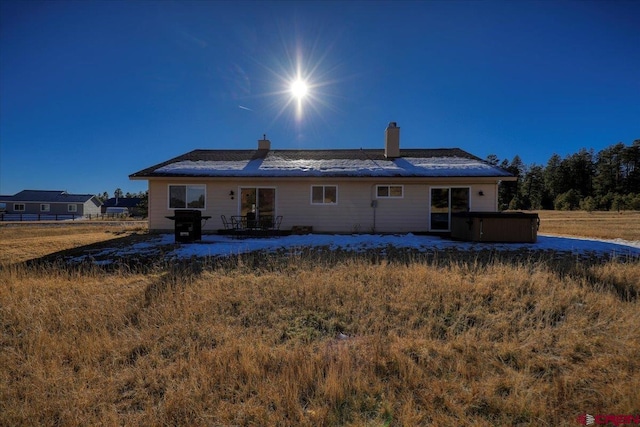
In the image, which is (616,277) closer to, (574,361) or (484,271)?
(484,271)

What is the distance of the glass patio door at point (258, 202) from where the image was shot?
40.0 feet

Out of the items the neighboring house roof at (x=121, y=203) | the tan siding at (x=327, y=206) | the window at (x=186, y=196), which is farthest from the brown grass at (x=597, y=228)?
the neighboring house roof at (x=121, y=203)

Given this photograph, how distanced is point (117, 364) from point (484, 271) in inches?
235

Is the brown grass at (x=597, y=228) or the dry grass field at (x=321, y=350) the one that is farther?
the brown grass at (x=597, y=228)

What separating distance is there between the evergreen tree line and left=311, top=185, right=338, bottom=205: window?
40872mm

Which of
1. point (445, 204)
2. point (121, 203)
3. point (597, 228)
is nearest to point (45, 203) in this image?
point (121, 203)

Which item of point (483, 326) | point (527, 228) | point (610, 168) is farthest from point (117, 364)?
point (610, 168)

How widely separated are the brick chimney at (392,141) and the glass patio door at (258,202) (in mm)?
6498

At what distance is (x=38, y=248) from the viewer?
8898mm

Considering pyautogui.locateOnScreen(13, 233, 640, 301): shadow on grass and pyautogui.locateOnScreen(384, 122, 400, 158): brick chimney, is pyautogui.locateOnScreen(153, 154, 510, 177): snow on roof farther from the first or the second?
pyautogui.locateOnScreen(13, 233, 640, 301): shadow on grass

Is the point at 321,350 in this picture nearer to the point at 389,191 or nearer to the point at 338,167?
the point at 389,191

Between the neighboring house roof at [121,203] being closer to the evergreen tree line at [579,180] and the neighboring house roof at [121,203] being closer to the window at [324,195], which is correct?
the window at [324,195]

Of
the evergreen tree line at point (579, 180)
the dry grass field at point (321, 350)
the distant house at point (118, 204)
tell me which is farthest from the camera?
the distant house at point (118, 204)

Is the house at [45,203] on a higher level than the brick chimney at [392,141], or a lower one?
lower
